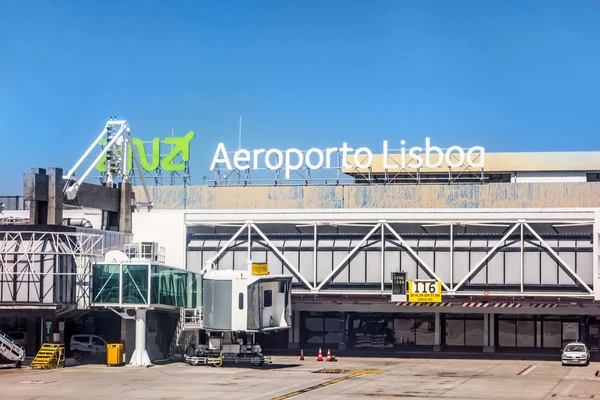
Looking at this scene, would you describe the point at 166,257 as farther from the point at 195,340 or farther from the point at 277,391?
the point at 277,391

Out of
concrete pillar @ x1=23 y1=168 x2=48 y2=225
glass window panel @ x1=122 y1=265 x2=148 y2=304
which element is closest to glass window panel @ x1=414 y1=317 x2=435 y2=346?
glass window panel @ x1=122 y1=265 x2=148 y2=304

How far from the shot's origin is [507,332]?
3711 inches

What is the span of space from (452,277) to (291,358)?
14783mm

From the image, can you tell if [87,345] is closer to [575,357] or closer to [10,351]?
[10,351]

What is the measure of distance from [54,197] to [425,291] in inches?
1184

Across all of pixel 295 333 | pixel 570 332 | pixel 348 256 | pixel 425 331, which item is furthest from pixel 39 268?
pixel 570 332

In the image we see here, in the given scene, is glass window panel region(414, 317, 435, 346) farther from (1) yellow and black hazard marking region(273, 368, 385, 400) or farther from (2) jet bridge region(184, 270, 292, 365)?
(1) yellow and black hazard marking region(273, 368, 385, 400)

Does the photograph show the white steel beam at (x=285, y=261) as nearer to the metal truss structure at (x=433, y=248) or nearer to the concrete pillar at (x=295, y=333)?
the metal truss structure at (x=433, y=248)

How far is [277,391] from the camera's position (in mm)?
56969

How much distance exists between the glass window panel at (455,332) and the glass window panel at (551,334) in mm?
7356

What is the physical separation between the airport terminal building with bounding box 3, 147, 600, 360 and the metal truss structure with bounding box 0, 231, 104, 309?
1132cm

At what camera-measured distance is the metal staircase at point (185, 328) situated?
78375mm

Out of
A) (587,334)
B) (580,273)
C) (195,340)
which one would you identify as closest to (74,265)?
(195,340)

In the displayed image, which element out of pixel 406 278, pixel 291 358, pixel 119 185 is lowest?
pixel 291 358
